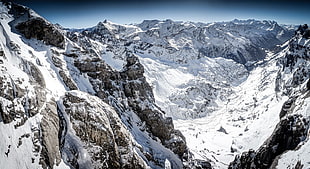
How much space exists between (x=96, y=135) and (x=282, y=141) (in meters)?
48.2

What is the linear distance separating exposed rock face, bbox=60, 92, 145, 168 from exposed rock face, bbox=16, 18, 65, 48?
32933mm

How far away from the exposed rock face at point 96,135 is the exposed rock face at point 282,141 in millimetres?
35423

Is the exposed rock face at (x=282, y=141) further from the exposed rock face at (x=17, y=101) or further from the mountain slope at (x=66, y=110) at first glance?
the exposed rock face at (x=17, y=101)

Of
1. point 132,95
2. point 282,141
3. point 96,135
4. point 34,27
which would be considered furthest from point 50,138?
point 282,141

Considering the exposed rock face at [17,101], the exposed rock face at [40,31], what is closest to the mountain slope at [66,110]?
the exposed rock face at [40,31]

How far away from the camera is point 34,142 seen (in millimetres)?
37938

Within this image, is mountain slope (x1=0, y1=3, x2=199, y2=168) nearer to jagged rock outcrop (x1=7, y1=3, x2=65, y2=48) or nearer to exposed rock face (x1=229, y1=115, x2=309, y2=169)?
jagged rock outcrop (x1=7, y1=3, x2=65, y2=48)

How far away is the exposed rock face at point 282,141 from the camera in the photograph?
49.8 m

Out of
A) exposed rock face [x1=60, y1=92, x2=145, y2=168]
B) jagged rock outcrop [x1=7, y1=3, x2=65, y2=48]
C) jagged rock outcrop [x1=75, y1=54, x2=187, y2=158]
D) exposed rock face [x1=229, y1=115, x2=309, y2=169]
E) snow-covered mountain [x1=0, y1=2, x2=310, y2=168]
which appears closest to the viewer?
snow-covered mountain [x1=0, y1=2, x2=310, y2=168]

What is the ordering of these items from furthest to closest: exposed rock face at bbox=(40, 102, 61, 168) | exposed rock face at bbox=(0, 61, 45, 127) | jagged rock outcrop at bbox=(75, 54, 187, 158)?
jagged rock outcrop at bbox=(75, 54, 187, 158) → exposed rock face at bbox=(40, 102, 61, 168) → exposed rock face at bbox=(0, 61, 45, 127)

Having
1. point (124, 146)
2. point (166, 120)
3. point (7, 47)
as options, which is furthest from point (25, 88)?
point (166, 120)

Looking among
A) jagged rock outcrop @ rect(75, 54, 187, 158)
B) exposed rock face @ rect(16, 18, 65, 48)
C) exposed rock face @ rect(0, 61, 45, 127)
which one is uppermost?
exposed rock face @ rect(16, 18, 65, 48)

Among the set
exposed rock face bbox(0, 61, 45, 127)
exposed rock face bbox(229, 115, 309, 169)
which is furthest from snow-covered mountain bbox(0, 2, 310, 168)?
exposed rock face bbox(229, 115, 309, 169)

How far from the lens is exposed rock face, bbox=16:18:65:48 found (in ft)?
224
